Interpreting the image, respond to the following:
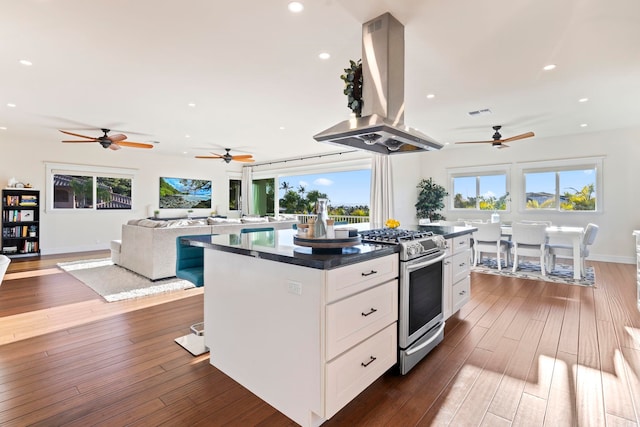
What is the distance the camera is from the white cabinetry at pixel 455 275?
284 centimetres

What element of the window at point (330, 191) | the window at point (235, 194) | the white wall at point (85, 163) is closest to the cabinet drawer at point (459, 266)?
the window at point (330, 191)

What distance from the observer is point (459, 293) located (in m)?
3.12

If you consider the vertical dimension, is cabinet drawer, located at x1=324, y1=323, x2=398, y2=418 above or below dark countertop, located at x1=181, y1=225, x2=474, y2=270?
below

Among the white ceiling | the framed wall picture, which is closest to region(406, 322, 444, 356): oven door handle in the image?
the white ceiling

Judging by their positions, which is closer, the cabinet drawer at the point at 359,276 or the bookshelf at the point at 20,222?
the cabinet drawer at the point at 359,276

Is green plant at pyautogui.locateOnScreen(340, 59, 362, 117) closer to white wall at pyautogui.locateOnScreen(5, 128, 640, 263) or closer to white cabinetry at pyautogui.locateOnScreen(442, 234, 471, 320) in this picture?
white cabinetry at pyautogui.locateOnScreen(442, 234, 471, 320)

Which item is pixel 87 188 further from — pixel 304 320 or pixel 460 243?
pixel 460 243

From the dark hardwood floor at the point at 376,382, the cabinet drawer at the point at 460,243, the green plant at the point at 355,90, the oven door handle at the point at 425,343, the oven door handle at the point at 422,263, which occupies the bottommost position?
the dark hardwood floor at the point at 376,382

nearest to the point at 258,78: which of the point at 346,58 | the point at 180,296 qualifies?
the point at 346,58

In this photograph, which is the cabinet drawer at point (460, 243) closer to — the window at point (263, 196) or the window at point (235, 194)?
the window at point (263, 196)

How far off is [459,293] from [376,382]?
1.50 meters

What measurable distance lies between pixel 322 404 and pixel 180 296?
117 inches

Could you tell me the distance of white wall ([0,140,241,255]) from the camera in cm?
689

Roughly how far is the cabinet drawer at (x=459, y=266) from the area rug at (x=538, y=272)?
2.36 m
